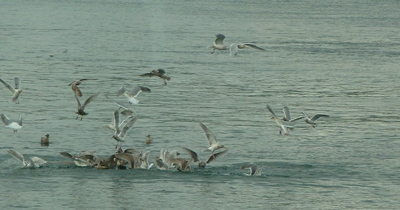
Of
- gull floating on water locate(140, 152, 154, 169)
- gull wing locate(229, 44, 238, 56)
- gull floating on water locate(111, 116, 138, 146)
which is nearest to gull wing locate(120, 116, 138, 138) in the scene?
gull floating on water locate(111, 116, 138, 146)

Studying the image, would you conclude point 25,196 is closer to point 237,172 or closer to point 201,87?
point 237,172

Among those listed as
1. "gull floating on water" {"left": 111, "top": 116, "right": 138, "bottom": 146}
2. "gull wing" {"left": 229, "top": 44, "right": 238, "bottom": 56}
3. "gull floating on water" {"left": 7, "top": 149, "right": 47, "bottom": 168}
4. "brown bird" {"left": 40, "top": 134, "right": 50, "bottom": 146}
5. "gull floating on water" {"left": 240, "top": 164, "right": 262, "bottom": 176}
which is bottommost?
"gull floating on water" {"left": 7, "top": 149, "right": 47, "bottom": 168}

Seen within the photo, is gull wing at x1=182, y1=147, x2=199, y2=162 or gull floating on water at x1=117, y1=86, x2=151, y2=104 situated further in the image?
gull floating on water at x1=117, y1=86, x2=151, y2=104

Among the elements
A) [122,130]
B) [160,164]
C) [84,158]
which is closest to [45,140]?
[122,130]

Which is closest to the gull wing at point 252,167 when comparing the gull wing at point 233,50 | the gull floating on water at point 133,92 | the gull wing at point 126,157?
the gull wing at point 126,157

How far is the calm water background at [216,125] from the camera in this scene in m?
17.7

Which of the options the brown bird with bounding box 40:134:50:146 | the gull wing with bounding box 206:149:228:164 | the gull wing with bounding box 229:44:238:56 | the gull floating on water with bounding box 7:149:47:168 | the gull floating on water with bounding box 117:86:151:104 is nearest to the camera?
the gull floating on water with bounding box 7:149:47:168

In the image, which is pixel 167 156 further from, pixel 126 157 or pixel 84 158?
pixel 84 158

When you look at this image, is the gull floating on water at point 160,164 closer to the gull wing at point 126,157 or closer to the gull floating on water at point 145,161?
the gull floating on water at point 145,161

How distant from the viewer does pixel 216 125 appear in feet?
82.4

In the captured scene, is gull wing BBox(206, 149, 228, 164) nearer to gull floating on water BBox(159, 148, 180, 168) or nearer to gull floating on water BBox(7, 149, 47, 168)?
gull floating on water BBox(159, 148, 180, 168)

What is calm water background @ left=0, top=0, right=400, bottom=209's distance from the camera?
17.7 meters

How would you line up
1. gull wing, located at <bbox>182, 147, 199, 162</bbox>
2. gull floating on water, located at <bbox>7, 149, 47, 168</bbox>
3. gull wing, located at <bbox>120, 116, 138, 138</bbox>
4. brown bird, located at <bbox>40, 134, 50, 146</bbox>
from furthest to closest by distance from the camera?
1. brown bird, located at <bbox>40, 134, 50, 146</bbox>
2. gull wing, located at <bbox>120, 116, 138, 138</bbox>
3. gull floating on water, located at <bbox>7, 149, 47, 168</bbox>
4. gull wing, located at <bbox>182, 147, 199, 162</bbox>

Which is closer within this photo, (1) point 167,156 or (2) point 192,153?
(2) point 192,153
